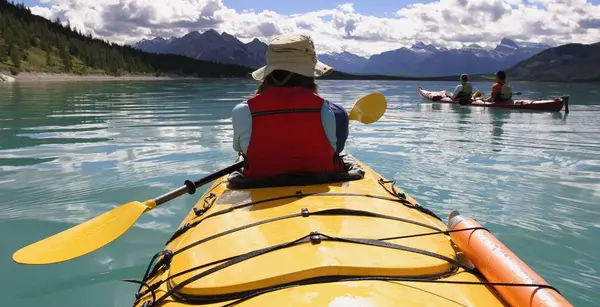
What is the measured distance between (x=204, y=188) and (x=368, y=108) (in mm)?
3064

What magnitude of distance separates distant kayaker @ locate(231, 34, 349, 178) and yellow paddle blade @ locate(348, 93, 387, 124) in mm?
2178

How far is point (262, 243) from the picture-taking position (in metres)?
2.90

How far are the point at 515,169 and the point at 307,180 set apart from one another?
6115 millimetres

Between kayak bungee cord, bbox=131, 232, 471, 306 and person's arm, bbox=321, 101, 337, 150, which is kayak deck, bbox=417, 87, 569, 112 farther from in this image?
kayak bungee cord, bbox=131, 232, 471, 306

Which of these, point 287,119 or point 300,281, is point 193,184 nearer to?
point 287,119

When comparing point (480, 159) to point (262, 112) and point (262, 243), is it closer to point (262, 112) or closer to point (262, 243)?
point (262, 112)

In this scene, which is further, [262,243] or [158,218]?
[158,218]

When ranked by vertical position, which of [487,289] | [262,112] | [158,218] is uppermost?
[262,112]

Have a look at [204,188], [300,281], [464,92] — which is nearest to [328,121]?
[300,281]

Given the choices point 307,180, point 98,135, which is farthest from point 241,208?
point 98,135

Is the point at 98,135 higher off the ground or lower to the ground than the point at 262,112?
lower

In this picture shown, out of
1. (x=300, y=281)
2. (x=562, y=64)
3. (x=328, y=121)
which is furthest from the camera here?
(x=562, y=64)

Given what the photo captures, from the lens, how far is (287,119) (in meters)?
4.09

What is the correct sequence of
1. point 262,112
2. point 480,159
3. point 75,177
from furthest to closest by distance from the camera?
point 480,159, point 75,177, point 262,112
